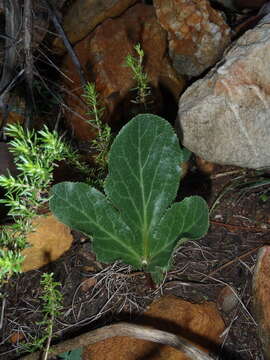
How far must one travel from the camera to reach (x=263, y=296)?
1464 millimetres

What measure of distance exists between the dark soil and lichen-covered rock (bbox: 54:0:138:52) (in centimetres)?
147

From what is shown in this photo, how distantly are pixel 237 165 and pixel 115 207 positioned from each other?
69cm

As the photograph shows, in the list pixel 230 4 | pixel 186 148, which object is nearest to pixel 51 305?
pixel 186 148

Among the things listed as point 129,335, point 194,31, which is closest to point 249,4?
point 194,31

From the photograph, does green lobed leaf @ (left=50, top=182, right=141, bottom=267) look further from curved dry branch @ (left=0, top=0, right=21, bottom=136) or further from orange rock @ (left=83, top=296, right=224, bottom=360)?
curved dry branch @ (left=0, top=0, right=21, bottom=136)

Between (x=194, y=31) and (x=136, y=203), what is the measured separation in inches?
60.8

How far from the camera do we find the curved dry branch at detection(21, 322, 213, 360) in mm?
1301

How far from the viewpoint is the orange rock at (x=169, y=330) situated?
142 centimetres

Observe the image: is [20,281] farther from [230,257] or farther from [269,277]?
[269,277]

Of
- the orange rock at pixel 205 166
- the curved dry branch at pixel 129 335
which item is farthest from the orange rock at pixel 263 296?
the orange rock at pixel 205 166

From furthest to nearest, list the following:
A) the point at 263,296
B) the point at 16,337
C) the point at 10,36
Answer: the point at 10,36
the point at 16,337
the point at 263,296

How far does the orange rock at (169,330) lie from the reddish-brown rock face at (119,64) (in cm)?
128

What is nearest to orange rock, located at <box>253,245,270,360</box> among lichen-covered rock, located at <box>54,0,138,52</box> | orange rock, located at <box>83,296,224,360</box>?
orange rock, located at <box>83,296,224,360</box>

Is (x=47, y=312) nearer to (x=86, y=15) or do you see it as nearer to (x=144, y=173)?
(x=144, y=173)
